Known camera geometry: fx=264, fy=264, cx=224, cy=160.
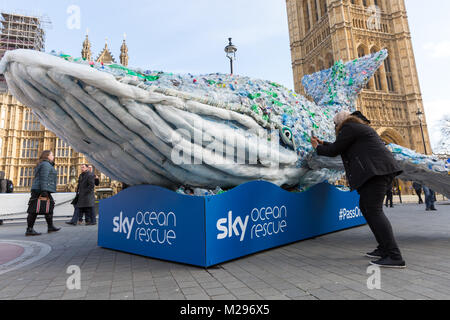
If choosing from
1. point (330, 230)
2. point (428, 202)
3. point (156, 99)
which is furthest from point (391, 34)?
point (156, 99)

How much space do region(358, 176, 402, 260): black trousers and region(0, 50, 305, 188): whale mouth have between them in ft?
4.28

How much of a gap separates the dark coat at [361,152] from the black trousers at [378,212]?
0.10m

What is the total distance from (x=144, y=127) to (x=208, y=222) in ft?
4.09

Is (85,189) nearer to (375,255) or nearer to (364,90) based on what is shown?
(375,255)

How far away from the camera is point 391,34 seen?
36344 mm

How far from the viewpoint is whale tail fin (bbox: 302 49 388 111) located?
5.95m

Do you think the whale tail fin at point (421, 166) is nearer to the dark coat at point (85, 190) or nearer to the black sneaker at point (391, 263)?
the black sneaker at point (391, 263)

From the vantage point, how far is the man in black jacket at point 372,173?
2.75 metres

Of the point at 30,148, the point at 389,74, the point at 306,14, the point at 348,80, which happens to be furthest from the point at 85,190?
the point at 306,14

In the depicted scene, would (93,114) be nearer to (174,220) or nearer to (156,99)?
(156,99)

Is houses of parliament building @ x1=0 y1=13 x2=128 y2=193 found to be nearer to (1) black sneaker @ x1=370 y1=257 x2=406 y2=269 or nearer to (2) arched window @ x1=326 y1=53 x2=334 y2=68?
(2) arched window @ x1=326 y1=53 x2=334 y2=68

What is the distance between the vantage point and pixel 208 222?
294 cm

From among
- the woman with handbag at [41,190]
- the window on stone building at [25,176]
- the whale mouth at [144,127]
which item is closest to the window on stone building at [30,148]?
the window on stone building at [25,176]
